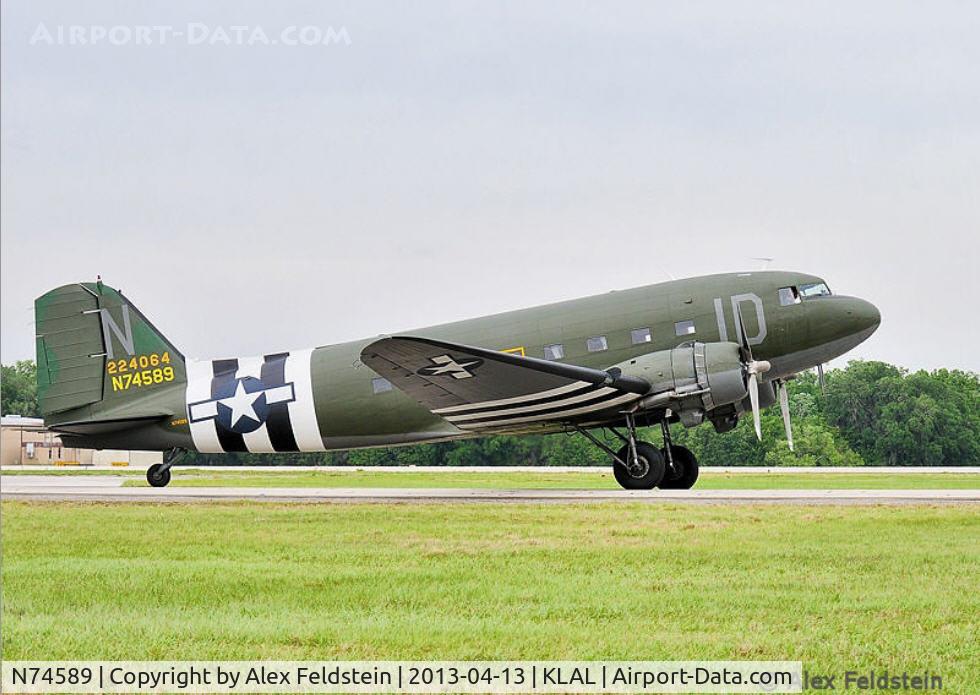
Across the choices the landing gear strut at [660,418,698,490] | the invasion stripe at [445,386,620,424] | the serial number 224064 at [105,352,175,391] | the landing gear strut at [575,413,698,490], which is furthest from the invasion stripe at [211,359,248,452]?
the landing gear strut at [660,418,698,490]

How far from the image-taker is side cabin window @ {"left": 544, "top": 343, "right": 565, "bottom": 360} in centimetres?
2364

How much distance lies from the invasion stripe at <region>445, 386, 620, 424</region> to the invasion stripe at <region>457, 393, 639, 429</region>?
16 centimetres

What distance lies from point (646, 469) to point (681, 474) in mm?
1115

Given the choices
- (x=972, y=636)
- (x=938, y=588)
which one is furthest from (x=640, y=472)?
(x=972, y=636)

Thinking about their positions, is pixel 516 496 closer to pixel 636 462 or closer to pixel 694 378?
pixel 636 462

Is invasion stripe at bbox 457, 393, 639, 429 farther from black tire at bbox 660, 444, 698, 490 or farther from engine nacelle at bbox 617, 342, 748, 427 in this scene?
black tire at bbox 660, 444, 698, 490

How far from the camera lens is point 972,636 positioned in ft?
27.8

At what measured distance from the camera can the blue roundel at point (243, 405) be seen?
25.5 m

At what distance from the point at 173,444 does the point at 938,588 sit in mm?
20028

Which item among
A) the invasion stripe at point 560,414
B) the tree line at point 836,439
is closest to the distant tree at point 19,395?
the tree line at point 836,439

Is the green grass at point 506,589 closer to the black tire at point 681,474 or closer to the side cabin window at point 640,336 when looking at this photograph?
the black tire at point 681,474

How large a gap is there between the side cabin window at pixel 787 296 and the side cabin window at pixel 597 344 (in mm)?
3713

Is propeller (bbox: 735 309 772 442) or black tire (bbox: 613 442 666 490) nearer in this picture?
propeller (bbox: 735 309 772 442)

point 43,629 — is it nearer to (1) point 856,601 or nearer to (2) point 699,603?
(2) point 699,603
